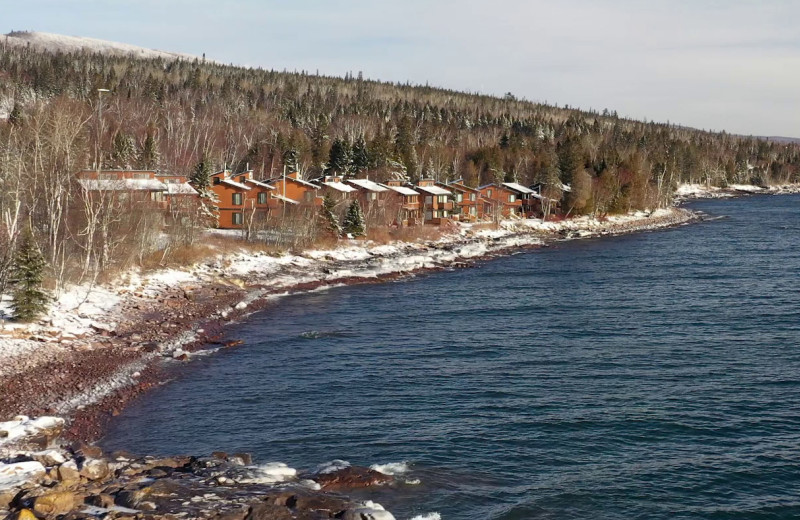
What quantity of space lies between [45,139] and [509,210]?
75633 mm

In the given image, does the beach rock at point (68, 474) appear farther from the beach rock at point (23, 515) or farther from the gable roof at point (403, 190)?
the gable roof at point (403, 190)

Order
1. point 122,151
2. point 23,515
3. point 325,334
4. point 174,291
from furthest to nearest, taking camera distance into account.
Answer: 1. point 122,151
2. point 174,291
3. point 325,334
4. point 23,515

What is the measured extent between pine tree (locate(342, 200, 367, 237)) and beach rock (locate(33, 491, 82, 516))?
60897mm

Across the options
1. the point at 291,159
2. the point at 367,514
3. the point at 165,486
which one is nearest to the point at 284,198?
the point at 291,159

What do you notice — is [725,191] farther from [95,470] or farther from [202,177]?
[95,470]

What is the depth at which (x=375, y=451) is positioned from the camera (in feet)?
79.7

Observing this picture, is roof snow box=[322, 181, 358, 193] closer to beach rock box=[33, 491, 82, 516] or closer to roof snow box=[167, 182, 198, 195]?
roof snow box=[167, 182, 198, 195]

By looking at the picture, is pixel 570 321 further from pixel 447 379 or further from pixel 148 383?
pixel 148 383

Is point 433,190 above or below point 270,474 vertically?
above

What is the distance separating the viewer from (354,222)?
79250 millimetres

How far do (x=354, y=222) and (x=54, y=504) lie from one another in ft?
204

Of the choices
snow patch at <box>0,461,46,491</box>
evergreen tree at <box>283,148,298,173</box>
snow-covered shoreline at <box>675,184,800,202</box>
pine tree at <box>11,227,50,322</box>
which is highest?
snow-covered shoreline at <box>675,184,800,202</box>

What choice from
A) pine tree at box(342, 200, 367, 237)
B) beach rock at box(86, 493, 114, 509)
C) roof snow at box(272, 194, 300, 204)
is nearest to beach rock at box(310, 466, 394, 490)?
beach rock at box(86, 493, 114, 509)

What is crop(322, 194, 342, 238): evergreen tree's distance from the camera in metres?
74.6
